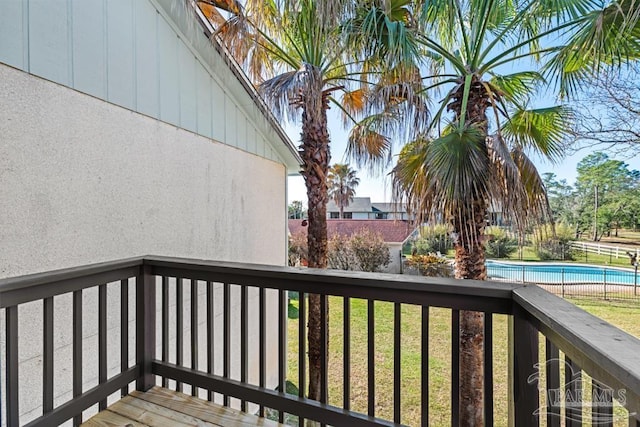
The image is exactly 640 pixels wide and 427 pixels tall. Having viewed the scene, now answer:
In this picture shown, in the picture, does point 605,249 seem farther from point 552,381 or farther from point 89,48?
point 89,48

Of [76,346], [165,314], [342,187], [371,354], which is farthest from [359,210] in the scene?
[76,346]

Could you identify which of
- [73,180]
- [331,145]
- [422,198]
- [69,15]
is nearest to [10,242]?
[73,180]

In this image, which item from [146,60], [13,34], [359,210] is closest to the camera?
[13,34]

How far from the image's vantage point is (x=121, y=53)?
2875 mm

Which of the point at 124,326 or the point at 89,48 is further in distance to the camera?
the point at 89,48

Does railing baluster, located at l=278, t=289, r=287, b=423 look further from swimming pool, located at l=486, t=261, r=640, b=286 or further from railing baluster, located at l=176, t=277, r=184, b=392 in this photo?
swimming pool, located at l=486, t=261, r=640, b=286

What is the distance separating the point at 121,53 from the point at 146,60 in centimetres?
30

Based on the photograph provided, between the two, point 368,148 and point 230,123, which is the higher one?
point 230,123

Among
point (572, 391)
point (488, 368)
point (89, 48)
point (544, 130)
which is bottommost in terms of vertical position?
point (488, 368)

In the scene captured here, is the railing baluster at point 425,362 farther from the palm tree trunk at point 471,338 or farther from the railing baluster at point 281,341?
the palm tree trunk at point 471,338

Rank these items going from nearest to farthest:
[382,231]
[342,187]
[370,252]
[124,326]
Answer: [124,326], [370,252], [382,231], [342,187]

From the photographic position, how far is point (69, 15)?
245 cm

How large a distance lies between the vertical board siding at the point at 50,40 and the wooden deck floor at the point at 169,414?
2.25 metres

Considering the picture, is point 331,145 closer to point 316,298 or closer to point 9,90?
point 316,298
